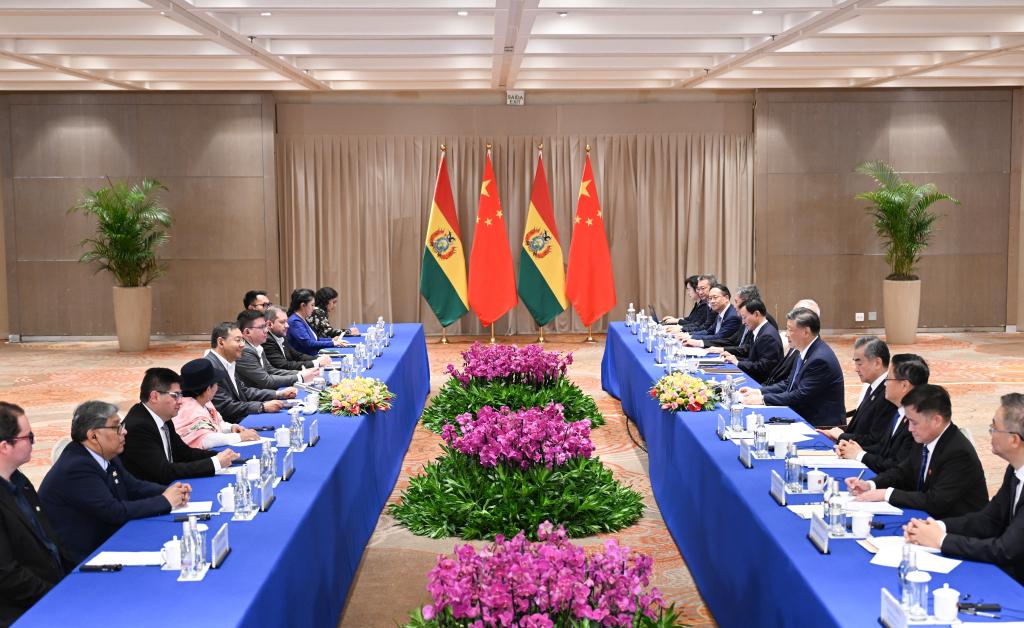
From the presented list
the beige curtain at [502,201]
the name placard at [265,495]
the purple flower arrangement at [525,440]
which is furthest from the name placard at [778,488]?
the beige curtain at [502,201]

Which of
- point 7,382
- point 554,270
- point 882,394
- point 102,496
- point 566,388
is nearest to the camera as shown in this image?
point 102,496

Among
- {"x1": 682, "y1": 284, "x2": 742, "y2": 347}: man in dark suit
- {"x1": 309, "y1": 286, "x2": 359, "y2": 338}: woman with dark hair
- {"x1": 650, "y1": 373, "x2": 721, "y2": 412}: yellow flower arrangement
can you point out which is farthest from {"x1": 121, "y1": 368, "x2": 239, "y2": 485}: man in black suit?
{"x1": 682, "y1": 284, "x2": 742, "y2": 347}: man in dark suit

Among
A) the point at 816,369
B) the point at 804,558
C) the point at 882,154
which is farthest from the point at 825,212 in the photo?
the point at 804,558

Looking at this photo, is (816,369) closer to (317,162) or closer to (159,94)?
(317,162)

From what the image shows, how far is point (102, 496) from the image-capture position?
162 inches

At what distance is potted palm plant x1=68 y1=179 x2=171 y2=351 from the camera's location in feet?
43.7

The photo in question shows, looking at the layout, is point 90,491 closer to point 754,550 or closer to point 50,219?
point 754,550

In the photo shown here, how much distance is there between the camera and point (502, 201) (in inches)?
568

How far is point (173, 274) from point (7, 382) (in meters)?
3.37

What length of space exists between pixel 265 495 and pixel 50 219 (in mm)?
11551

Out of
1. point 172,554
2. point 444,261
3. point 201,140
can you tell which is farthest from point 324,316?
point 172,554

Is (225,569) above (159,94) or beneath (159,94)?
beneath

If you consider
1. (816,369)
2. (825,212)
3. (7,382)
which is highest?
(825,212)

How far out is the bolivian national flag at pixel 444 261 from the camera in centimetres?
1367
